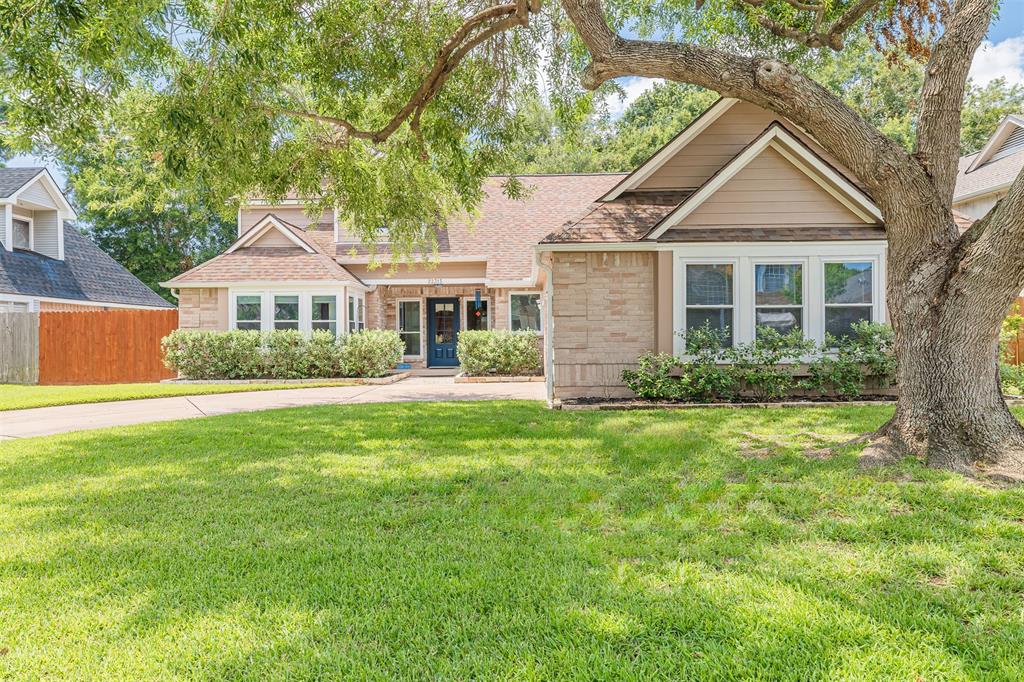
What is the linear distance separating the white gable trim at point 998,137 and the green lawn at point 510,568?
19.0 metres

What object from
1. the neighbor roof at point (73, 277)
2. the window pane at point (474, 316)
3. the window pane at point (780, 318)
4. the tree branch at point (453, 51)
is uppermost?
the tree branch at point (453, 51)

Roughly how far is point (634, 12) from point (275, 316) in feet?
39.6

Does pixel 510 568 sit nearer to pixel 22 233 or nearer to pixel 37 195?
pixel 37 195

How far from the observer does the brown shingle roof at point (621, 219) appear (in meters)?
10.1

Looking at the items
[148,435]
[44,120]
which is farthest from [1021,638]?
[44,120]

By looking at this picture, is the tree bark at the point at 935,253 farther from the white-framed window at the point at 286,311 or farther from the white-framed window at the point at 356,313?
the white-framed window at the point at 286,311

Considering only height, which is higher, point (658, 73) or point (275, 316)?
point (658, 73)

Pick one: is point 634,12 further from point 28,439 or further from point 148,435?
point 28,439

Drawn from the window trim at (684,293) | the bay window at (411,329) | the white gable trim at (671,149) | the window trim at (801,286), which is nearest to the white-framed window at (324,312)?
the bay window at (411,329)

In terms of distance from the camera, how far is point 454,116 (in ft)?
33.4

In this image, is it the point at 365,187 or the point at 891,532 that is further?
the point at 365,187

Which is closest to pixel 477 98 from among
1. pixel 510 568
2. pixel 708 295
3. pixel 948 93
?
pixel 708 295

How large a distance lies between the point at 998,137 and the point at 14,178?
31391 millimetres

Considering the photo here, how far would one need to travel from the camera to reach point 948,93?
5469 mm
